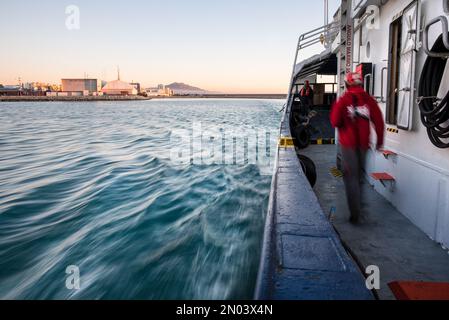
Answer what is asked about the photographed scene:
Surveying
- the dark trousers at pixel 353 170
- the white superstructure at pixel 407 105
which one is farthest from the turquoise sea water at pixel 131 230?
the white superstructure at pixel 407 105

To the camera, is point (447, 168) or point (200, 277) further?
point (200, 277)

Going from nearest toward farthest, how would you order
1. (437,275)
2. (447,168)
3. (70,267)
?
(437,275), (447,168), (70,267)

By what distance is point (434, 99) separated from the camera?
356 centimetres

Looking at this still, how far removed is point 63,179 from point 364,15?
7753 millimetres

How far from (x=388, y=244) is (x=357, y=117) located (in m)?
1.47

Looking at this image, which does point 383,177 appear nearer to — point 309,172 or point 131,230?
point 309,172

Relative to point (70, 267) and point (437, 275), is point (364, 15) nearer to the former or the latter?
point (437, 275)

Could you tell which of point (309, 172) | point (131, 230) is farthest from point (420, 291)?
point (131, 230)

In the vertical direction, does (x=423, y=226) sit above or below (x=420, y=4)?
below

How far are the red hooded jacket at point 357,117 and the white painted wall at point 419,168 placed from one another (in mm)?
571

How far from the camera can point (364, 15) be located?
6551 millimetres

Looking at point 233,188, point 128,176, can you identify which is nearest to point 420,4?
point 233,188

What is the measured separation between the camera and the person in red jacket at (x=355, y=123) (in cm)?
386

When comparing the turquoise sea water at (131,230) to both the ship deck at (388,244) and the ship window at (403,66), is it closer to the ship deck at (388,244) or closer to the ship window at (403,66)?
the ship deck at (388,244)
